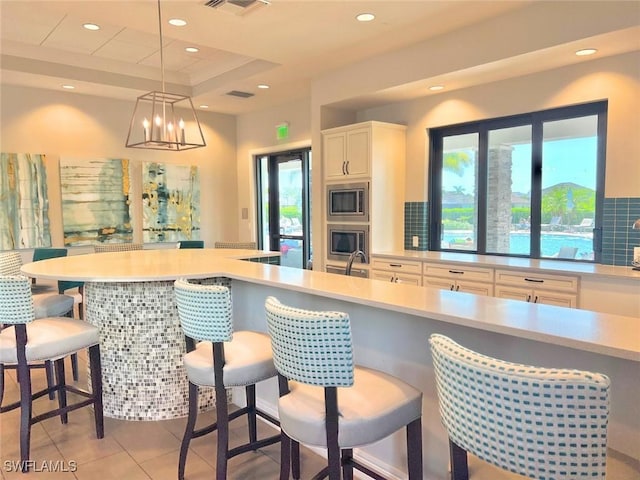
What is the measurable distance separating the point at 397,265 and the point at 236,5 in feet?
8.89

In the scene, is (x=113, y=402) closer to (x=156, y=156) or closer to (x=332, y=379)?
(x=332, y=379)

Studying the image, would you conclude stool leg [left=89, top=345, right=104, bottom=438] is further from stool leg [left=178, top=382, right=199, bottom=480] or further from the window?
the window

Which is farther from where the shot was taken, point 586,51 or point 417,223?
point 417,223

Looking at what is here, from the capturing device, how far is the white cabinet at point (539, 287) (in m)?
3.28

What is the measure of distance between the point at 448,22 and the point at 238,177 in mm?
4403

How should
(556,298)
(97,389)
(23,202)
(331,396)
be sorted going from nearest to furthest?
(331,396) → (97,389) → (556,298) → (23,202)

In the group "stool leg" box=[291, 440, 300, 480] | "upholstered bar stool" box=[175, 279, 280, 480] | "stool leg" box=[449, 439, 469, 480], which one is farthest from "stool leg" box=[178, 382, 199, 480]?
"stool leg" box=[449, 439, 469, 480]

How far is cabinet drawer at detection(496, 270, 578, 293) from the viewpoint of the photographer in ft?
10.8

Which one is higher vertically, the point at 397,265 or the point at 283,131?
the point at 283,131

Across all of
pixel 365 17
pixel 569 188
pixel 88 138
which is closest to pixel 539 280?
pixel 569 188

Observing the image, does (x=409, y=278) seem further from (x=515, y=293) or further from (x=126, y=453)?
(x=126, y=453)

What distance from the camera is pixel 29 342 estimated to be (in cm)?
237

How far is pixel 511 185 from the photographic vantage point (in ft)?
14.2

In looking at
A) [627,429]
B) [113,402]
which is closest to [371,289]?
[627,429]
